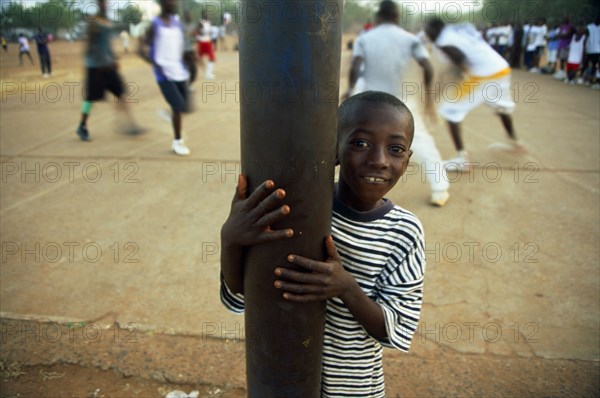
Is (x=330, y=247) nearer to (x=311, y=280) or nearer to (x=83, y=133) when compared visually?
(x=311, y=280)

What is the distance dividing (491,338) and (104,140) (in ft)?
18.9

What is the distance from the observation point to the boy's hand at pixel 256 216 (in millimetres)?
868

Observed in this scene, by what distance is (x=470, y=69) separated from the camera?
14.9ft

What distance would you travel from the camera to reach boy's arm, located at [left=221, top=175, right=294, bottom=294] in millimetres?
869

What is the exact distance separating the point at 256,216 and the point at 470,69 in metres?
4.29

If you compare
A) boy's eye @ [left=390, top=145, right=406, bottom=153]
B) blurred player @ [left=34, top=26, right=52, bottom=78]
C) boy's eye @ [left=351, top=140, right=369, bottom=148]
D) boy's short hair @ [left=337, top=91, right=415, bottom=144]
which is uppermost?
blurred player @ [left=34, top=26, right=52, bottom=78]

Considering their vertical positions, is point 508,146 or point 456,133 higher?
point 456,133

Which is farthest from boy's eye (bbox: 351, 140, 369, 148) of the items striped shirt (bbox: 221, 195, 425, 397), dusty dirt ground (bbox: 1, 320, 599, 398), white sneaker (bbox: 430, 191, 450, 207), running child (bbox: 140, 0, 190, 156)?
running child (bbox: 140, 0, 190, 156)

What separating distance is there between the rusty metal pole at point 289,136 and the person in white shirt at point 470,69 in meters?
4.08

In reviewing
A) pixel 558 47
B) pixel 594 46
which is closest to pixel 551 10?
pixel 558 47

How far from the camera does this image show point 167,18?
533 centimetres

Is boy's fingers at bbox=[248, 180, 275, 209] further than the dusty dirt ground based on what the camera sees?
No

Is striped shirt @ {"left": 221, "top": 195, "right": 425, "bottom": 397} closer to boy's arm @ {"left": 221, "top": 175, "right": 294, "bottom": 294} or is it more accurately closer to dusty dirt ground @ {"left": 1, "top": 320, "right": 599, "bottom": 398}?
boy's arm @ {"left": 221, "top": 175, "right": 294, "bottom": 294}

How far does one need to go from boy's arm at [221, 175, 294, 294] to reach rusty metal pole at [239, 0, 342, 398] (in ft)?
0.08
